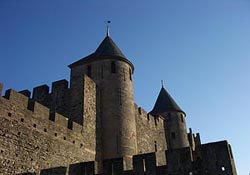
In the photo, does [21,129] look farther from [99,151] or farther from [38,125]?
[99,151]

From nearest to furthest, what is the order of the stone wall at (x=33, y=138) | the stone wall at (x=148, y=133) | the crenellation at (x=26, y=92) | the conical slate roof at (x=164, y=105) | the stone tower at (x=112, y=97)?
1. the stone wall at (x=33, y=138)
2. the stone tower at (x=112, y=97)
3. the crenellation at (x=26, y=92)
4. the stone wall at (x=148, y=133)
5. the conical slate roof at (x=164, y=105)

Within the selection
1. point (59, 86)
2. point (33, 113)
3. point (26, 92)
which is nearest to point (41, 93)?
point (59, 86)

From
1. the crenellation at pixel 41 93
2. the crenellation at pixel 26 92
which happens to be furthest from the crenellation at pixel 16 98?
the crenellation at pixel 26 92

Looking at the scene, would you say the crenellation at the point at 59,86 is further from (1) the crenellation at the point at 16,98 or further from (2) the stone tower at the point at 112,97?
(1) the crenellation at the point at 16,98

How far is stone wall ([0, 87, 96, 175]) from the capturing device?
9.41m

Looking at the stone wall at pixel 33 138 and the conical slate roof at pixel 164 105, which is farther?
the conical slate roof at pixel 164 105

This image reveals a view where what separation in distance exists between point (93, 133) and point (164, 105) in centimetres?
1260

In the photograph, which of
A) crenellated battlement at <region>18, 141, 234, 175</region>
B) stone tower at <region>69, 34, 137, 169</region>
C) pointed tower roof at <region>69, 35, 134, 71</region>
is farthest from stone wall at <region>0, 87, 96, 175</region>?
pointed tower roof at <region>69, 35, 134, 71</region>

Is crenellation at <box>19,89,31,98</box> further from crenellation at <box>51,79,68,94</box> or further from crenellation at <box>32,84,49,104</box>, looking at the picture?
crenellation at <box>51,79,68,94</box>

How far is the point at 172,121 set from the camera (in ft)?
79.8

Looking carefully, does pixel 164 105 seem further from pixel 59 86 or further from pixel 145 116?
pixel 59 86

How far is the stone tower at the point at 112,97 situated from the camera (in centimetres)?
1466

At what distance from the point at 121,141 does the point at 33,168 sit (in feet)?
18.5

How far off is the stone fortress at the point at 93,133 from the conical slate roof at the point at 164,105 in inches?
126
